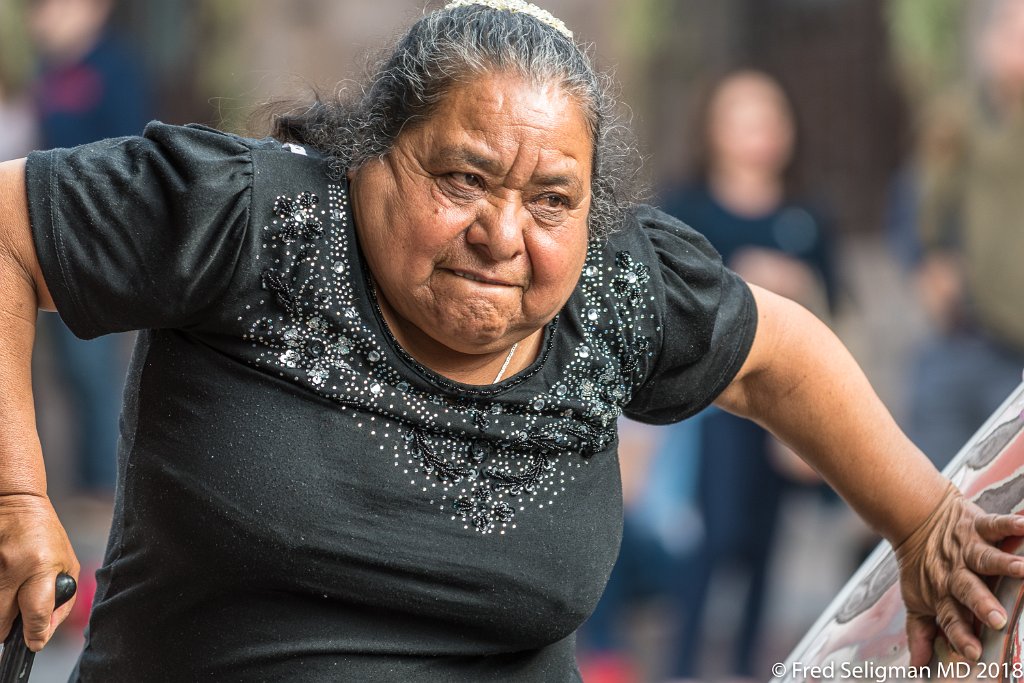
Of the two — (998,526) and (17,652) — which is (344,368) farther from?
(998,526)

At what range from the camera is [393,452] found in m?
1.68

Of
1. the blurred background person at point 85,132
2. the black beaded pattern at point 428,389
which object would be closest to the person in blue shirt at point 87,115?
the blurred background person at point 85,132

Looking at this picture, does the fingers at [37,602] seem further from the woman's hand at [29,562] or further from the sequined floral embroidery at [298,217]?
the sequined floral embroidery at [298,217]

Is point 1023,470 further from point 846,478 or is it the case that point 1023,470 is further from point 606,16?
point 606,16

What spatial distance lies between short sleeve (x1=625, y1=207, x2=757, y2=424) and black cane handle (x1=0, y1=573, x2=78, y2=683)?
813 mm

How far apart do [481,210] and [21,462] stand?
0.63m

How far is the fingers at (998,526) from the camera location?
1927 mm

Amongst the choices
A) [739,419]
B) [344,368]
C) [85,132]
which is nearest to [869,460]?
[344,368]

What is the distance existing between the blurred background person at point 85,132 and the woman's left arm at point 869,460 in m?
4.53

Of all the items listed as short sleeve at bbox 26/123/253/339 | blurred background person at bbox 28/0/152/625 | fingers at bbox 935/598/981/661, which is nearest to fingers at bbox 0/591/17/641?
short sleeve at bbox 26/123/253/339

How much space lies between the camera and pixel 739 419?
4887mm

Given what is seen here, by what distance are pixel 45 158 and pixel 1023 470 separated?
1438 millimetres

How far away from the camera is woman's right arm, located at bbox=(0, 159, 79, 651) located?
1571 mm

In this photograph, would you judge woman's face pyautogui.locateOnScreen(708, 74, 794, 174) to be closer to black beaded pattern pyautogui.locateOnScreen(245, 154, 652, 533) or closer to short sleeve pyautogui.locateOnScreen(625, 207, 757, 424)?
short sleeve pyautogui.locateOnScreen(625, 207, 757, 424)
